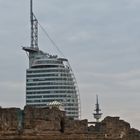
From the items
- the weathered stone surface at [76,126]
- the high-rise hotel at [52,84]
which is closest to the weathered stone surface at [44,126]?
the weathered stone surface at [76,126]

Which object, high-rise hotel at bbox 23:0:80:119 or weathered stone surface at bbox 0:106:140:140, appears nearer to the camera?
weathered stone surface at bbox 0:106:140:140

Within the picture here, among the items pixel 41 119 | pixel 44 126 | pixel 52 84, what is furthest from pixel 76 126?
pixel 52 84

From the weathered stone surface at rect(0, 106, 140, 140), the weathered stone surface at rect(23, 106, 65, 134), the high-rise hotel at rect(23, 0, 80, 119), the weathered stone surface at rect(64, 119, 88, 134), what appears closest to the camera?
the weathered stone surface at rect(0, 106, 140, 140)

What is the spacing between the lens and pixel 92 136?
1149 inches

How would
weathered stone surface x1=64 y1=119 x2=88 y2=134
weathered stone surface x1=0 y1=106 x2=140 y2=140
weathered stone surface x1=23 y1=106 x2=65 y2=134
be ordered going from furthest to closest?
1. weathered stone surface x1=64 y1=119 x2=88 y2=134
2. weathered stone surface x1=23 y1=106 x2=65 y2=134
3. weathered stone surface x1=0 y1=106 x2=140 y2=140

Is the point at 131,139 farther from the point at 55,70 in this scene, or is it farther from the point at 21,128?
the point at 55,70

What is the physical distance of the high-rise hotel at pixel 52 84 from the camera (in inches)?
5000

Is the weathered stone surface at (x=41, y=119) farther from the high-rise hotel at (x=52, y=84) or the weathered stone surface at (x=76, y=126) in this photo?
the high-rise hotel at (x=52, y=84)

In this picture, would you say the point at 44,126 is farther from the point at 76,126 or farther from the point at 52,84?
the point at 52,84

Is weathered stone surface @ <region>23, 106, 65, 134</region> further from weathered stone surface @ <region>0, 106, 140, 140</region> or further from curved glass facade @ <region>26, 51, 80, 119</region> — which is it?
curved glass facade @ <region>26, 51, 80, 119</region>

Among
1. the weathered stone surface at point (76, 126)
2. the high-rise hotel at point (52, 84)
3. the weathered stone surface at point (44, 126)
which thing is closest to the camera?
the weathered stone surface at point (44, 126)

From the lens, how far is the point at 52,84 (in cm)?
13050

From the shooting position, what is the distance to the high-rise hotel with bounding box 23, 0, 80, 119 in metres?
127

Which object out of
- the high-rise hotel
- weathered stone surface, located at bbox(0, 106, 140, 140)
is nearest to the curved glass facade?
the high-rise hotel
